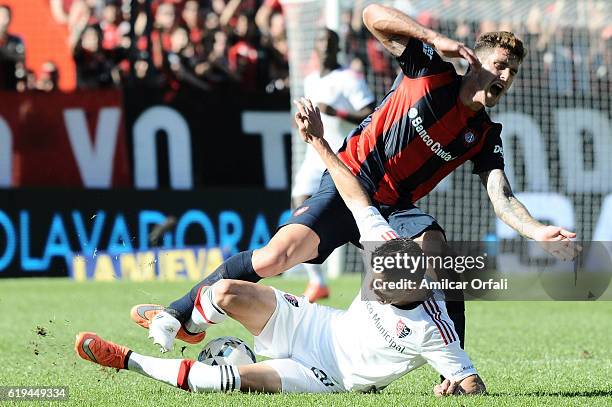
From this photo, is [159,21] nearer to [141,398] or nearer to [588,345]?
[588,345]

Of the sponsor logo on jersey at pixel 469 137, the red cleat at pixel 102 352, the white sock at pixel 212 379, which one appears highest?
the sponsor logo on jersey at pixel 469 137

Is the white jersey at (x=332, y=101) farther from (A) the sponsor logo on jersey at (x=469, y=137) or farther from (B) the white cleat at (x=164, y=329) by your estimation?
(B) the white cleat at (x=164, y=329)

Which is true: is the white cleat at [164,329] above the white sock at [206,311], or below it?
below

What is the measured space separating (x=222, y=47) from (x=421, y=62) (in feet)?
30.3

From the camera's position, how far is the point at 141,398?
5.94 metres

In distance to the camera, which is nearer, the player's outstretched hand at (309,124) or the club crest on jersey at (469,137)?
the player's outstretched hand at (309,124)

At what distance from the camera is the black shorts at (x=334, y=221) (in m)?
6.75

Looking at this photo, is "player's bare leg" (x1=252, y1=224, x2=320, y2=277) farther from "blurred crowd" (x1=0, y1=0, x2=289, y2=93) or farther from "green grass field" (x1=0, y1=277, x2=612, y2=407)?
"blurred crowd" (x1=0, y1=0, x2=289, y2=93)

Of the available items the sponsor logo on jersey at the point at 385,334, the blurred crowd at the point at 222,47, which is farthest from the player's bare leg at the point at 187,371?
the blurred crowd at the point at 222,47

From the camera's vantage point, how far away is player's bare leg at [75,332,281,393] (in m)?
5.93

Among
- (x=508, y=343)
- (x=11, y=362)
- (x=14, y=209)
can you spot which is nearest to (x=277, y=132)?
(x=14, y=209)

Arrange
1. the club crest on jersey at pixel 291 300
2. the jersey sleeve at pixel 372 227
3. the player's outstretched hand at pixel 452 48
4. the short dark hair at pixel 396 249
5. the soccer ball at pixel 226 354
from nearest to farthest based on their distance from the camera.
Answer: the short dark hair at pixel 396 249
the jersey sleeve at pixel 372 227
the player's outstretched hand at pixel 452 48
the club crest on jersey at pixel 291 300
the soccer ball at pixel 226 354

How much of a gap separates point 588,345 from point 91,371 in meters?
3.76

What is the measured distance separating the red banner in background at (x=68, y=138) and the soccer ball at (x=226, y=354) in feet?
28.2
